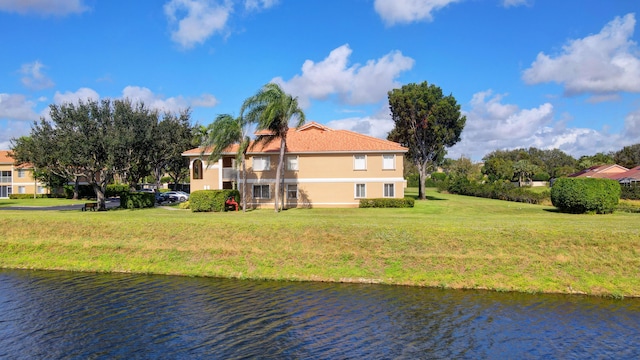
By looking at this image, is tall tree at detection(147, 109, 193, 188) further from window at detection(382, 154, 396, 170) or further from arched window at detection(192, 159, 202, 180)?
window at detection(382, 154, 396, 170)

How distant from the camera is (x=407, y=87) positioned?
55.3m

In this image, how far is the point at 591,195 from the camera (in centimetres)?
3206

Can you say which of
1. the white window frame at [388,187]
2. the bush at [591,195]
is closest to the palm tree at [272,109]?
the white window frame at [388,187]

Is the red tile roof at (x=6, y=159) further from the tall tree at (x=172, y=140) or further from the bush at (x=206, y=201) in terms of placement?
the bush at (x=206, y=201)

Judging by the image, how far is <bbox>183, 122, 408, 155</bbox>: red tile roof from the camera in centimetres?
4259

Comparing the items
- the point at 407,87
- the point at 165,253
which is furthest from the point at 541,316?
the point at 407,87

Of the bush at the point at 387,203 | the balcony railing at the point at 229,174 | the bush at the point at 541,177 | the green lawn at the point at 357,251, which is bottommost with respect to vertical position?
the green lawn at the point at 357,251

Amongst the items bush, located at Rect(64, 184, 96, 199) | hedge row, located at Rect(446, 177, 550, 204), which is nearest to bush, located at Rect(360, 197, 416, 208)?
hedge row, located at Rect(446, 177, 550, 204)

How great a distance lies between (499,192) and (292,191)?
29.3 meters

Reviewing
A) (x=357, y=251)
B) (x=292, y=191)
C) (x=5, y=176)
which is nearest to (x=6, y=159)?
(x=5, y=176)

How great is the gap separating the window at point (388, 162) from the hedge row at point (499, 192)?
17201mm

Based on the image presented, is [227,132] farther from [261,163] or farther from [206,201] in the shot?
[261,163]

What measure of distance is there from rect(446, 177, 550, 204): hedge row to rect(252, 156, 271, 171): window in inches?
1145

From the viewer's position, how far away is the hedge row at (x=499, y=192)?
159ft
